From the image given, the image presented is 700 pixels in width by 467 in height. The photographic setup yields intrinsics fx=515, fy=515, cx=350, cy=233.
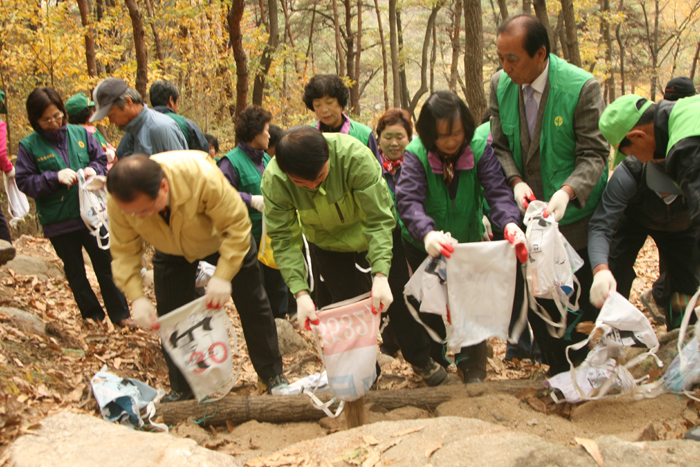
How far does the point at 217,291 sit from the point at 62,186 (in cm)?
229

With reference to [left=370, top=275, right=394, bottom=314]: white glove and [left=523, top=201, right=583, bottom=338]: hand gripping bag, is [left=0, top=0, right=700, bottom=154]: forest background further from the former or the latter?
[left=523, top=201, right=583, bottom=338]: hand gripping bag

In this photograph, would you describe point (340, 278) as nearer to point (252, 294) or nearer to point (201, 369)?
point (252, 294)

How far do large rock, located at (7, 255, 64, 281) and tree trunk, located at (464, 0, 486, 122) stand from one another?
6158 millimetres

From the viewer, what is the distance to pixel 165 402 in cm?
347

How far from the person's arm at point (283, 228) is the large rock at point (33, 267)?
442 centimetres

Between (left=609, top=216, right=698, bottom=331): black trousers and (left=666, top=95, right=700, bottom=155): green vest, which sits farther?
(left=609, top=216, right=698, bottom=331): black trousers

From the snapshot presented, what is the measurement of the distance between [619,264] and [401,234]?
5.10 ft

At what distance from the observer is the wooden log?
132 inches

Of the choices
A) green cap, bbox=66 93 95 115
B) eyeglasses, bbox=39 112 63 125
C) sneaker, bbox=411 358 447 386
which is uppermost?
green cap, bbox=66 93 95 115

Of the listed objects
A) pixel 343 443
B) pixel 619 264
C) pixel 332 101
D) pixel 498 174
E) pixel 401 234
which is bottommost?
pixel 343 443

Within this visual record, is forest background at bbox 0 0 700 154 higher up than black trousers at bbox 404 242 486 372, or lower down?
higher up

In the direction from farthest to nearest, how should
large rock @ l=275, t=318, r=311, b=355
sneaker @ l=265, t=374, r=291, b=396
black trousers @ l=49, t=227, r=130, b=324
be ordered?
large rock @ l=275, t=318, r=311, b=355 → black trousers @ l=49, t=227, r=130, b=324 → sneaker @ l=265, t=374, r=291, b=396

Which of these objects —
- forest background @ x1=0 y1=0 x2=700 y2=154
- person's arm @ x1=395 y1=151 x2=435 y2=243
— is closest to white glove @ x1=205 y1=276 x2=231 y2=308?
person's arm @ x1=395 y1=151 x2=435 y2=243

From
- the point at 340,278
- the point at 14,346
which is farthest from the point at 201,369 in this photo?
the point at 14,346
